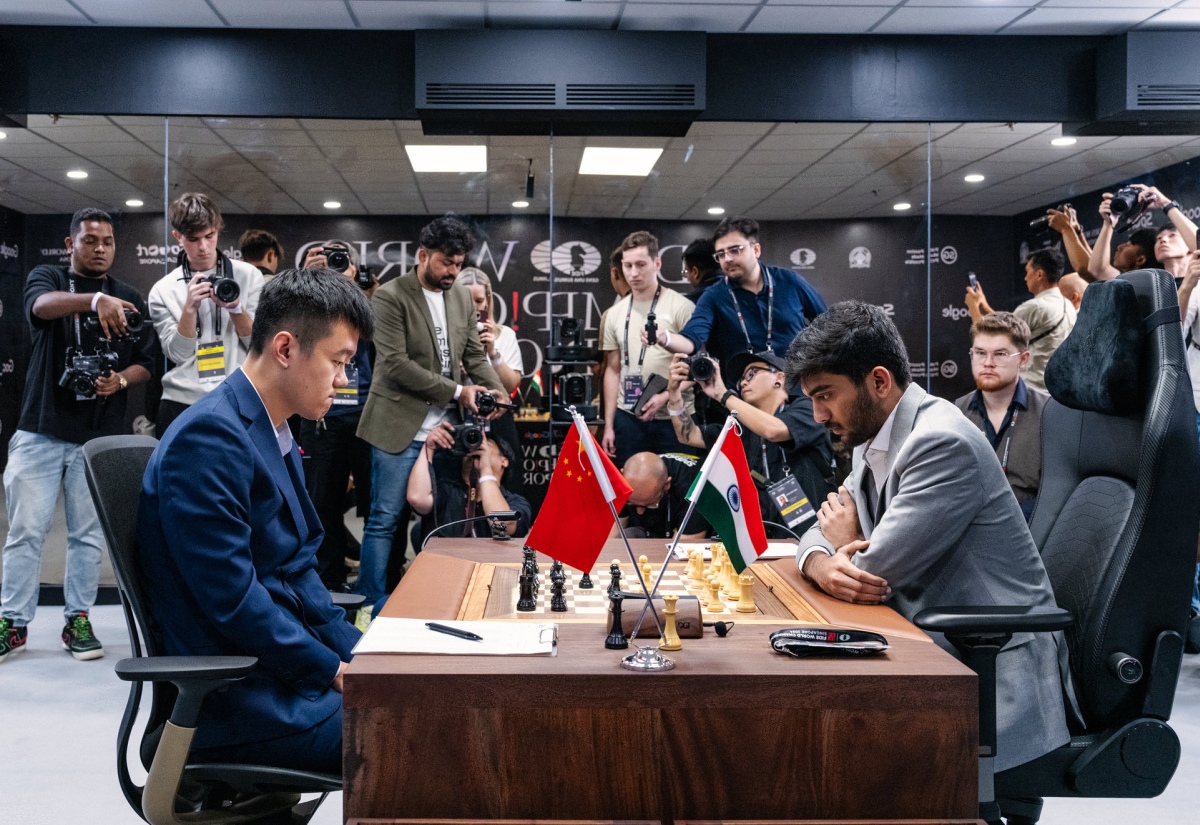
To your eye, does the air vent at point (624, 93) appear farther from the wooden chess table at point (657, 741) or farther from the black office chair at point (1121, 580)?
the wooden chess table at point (657, 741)

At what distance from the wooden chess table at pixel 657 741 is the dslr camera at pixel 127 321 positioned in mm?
3350

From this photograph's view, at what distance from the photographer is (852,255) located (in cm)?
511

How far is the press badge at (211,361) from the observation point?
13.1 ft

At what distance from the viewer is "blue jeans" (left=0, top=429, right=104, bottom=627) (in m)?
3.88

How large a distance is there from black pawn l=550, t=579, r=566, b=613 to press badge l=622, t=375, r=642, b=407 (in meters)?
2.80

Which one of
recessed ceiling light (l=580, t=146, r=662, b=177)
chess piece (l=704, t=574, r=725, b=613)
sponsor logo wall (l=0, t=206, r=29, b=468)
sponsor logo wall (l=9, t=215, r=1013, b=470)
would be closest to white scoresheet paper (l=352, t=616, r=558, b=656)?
chess piece (l=704, t=574, r=725, b=613)

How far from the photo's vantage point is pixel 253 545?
1637mm

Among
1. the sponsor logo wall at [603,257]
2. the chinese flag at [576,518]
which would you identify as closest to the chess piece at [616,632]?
the chinese flag at [576,518]

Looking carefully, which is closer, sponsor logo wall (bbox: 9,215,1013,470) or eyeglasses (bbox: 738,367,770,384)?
eyeglasses (bbox: 738,367,770,384)

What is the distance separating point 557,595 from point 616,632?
0.39m

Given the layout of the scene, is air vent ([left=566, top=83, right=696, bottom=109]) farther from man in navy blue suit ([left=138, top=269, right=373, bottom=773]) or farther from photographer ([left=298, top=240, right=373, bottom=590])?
man in navy blue suit ([left=138, top=269, right=373, bottom=773])

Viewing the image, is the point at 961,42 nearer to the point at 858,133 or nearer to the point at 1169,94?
the point at 858,133

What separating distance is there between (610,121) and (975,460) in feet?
11.3

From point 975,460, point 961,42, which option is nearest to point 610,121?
point 961,42
